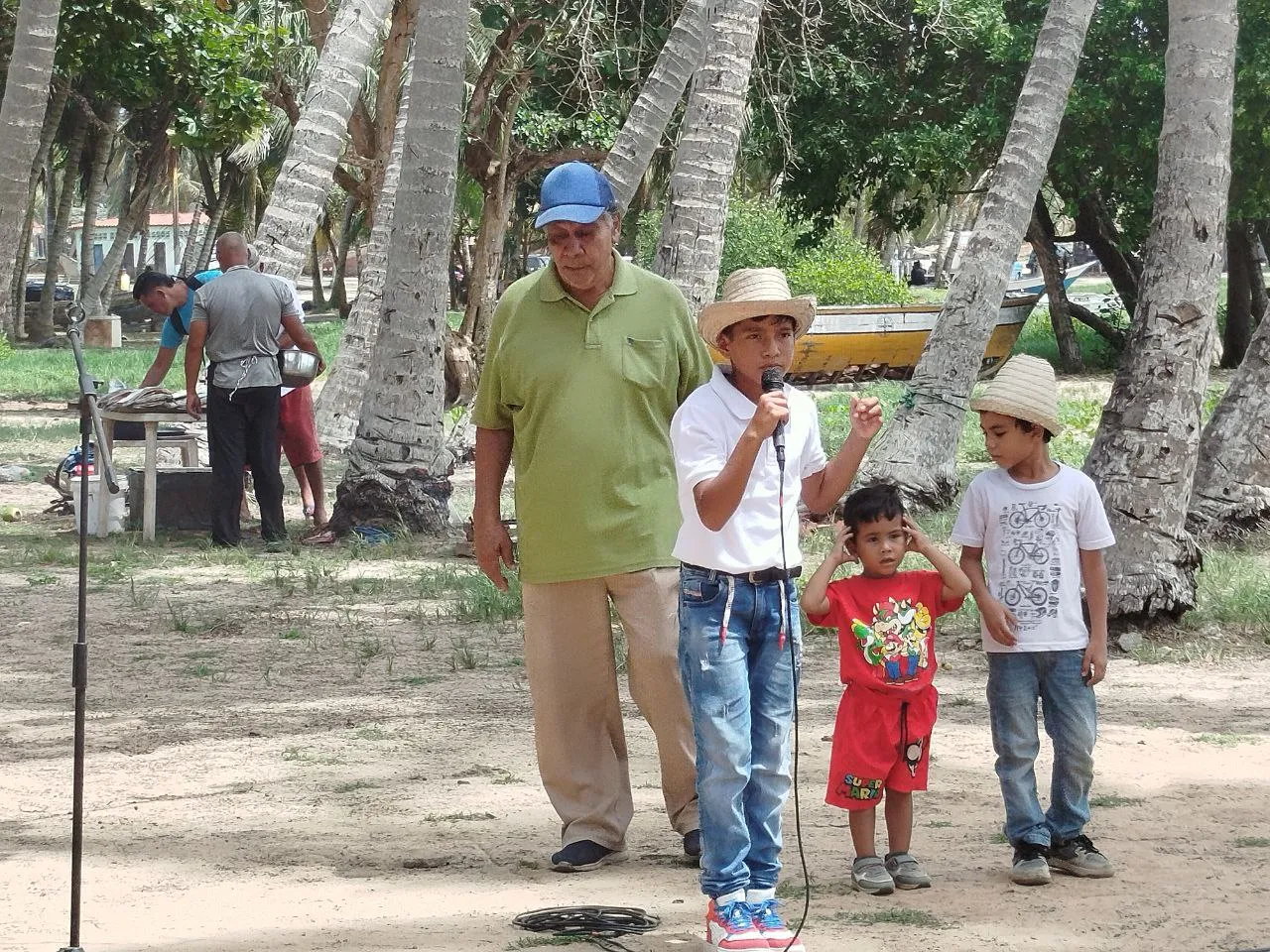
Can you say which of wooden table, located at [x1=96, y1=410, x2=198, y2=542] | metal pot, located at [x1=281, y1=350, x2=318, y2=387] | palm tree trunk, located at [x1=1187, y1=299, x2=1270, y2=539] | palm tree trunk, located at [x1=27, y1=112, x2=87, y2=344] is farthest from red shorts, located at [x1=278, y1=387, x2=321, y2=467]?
palm tree trunk, located at [x1=27, y1=112, x2=87, y2=344]

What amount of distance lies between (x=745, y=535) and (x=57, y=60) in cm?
1757

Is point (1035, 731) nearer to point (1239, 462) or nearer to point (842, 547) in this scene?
point (842, 547)

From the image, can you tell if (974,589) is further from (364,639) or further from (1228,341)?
(1228,341)

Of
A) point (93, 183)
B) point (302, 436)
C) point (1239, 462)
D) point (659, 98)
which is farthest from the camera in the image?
point (93, 183)

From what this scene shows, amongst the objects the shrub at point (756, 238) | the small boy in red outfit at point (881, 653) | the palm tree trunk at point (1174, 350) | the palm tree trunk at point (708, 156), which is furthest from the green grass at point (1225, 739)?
the shrub at point (756, 238)

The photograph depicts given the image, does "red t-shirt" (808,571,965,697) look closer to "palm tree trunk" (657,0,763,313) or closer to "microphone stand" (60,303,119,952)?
"microphone stand" (60,303,119,952)

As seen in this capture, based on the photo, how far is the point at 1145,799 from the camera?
18.9 ft

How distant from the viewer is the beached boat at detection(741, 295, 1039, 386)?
26.5 meters

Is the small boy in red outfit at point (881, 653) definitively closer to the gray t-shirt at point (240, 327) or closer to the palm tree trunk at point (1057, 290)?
the gray t-shirt at point (240, 327)

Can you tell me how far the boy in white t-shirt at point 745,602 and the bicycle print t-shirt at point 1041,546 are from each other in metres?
0.79

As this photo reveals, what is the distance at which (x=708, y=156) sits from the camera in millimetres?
11102

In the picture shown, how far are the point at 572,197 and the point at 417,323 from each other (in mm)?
7370

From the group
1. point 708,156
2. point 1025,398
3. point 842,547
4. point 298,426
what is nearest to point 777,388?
point 842,547

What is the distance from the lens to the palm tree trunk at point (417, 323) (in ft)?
37.9
